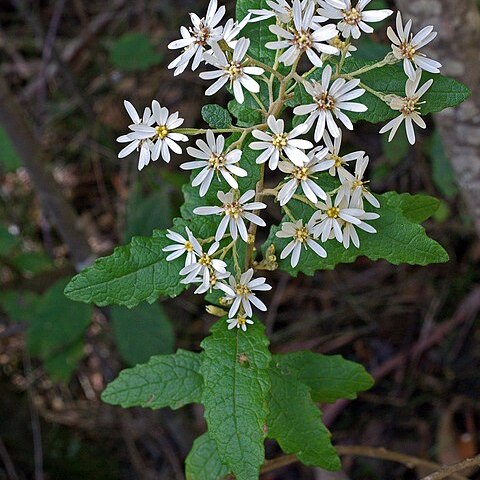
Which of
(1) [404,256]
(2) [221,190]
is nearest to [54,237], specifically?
(2) [221,190]

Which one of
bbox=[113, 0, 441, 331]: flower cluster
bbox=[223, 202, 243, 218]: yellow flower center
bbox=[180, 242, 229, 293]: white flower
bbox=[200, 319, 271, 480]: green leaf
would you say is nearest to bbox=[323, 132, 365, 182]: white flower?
bbox=[113, 0, 441, 331]: flower cluster

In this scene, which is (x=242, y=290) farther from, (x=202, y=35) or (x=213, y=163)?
(x=202, y=35)

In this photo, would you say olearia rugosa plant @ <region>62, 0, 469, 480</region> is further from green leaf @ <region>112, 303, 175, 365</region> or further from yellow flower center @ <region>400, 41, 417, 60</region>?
green leaf @ <region>112, 303, 175, 365</region>

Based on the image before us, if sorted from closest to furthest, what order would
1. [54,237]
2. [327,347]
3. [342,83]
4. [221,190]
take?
[342,83], [221,190], [327,347], [54,237]

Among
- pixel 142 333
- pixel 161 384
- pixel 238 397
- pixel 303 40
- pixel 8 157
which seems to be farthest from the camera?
pixel 8 157

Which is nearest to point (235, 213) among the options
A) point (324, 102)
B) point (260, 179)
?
point (260, 179)

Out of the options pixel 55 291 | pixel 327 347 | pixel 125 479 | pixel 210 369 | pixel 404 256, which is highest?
pixel 55 291

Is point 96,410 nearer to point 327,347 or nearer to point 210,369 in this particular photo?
point 327,347
